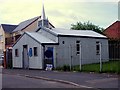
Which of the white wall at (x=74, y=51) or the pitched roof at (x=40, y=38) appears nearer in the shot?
the pitched roof at (x=40, y=38)

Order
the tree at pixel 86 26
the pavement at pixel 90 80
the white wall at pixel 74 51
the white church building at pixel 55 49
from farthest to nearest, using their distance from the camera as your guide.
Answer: the tree at pixel 86 26 < the white wall at pixel 74 51 < the white church building at pixel 55 49 < the pavement at pixel 90 80

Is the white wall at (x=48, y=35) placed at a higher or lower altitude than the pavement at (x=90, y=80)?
higher

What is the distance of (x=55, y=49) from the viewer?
1144 inches

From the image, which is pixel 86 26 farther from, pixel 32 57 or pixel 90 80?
pixel 90 80

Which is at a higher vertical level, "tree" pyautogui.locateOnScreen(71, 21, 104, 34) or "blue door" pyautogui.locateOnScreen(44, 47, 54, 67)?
"tree" pyautogui.locateOnScreen(71, 21, 104, 34)

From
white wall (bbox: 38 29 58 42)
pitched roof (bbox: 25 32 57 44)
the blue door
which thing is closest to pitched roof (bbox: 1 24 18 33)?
white wall (bbox: 38 29 58 42)

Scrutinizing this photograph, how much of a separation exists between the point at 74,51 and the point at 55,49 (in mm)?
2456

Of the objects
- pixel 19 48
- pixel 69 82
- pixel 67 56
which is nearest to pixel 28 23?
pixel 19 48

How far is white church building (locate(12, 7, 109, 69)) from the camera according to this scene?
2884cm

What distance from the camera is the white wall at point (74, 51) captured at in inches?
1166

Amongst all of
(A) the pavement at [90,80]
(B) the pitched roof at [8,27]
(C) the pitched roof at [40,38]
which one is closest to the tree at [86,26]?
(B) the pitched roof at [8,27]

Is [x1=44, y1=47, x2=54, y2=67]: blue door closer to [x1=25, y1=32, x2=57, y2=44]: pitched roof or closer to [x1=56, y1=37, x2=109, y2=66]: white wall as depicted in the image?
[x1=56, y1=37, x2=109, y2=66]: white wall

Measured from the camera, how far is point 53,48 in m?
29.1

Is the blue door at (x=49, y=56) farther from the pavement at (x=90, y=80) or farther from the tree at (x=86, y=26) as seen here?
the tree at (x=86, y=26)
